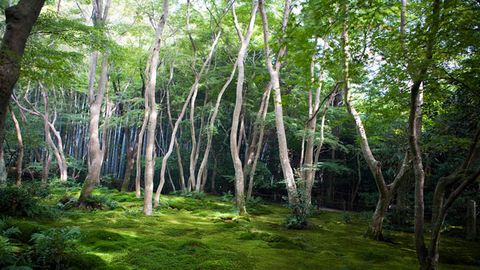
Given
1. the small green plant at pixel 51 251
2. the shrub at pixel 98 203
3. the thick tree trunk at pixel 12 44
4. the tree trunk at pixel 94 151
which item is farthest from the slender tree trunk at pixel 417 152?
the shrub at pixel 98 203

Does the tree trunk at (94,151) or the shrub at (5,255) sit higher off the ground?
the tree trunk at (94,151)

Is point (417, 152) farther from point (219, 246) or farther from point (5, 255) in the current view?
point (5, 255)

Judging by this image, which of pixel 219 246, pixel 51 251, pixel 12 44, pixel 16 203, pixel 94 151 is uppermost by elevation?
pixel 12 44

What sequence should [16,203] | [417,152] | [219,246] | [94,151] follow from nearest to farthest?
[417,152] < [219,246] < [16,203] < [94,151]

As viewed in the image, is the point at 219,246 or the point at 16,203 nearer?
the point at 219,246

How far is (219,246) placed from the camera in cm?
676

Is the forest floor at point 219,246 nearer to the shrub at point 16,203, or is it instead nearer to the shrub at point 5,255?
→ the shrub at point 16,203

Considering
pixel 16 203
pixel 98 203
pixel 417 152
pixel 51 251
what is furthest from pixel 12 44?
pixel 98 203

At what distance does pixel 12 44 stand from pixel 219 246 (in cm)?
491

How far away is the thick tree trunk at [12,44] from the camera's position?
12.6 feet

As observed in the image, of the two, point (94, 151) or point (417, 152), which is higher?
point (417, 152)

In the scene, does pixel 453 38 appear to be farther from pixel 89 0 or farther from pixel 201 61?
pixel 201 61

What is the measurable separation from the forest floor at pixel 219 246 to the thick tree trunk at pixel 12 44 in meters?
2.34

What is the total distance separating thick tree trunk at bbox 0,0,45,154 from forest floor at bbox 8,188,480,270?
234 cm
